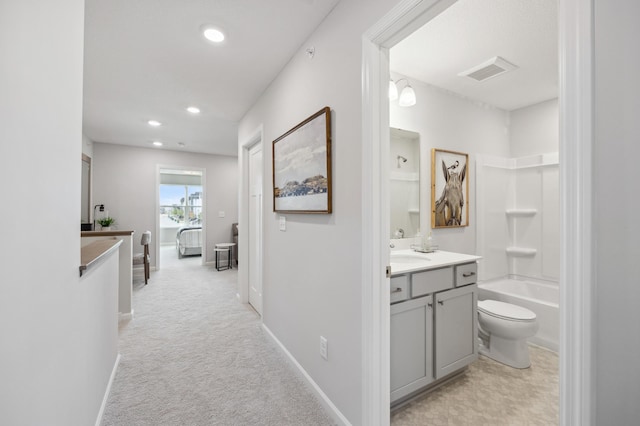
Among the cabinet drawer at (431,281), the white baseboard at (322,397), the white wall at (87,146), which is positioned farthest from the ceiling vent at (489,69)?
the white wall at (87,146)

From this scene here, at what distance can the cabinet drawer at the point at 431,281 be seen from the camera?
1783 mm

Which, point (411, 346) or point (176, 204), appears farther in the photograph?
point (176, 204)

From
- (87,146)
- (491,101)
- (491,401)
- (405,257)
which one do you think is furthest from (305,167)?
(87,146)

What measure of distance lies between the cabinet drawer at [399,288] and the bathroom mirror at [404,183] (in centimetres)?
88

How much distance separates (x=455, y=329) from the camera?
200 cm

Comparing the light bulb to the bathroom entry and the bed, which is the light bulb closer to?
the bathroom entry

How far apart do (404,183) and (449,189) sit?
2.00 feet

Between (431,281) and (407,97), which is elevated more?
(407,97)

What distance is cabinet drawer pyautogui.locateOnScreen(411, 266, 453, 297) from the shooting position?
5.85 ft

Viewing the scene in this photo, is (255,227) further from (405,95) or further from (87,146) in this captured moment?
(87,146)

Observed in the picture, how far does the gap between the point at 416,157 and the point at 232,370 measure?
2.50 metres

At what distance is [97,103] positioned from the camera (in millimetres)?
3350
